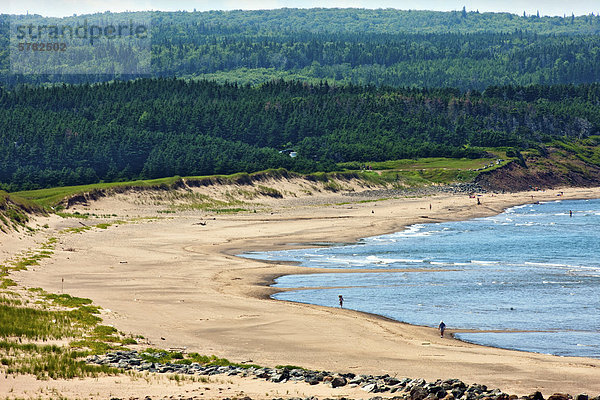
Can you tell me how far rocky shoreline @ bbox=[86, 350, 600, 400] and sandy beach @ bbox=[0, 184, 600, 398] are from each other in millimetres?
923

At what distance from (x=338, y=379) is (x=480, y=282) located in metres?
32.7

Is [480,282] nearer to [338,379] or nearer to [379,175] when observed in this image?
[338,379]

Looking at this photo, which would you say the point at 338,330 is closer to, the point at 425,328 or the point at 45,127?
the point at 425,328

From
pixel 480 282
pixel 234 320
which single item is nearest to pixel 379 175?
pixel 480 282

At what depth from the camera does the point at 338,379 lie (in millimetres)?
29188

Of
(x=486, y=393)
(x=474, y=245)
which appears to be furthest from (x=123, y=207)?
(x=486, y=393)

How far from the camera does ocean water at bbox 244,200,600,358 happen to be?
43.5 metres

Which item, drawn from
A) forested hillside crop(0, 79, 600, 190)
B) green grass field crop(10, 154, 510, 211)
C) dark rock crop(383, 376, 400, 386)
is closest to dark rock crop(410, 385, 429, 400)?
dark rock crop(383, 376, 400, 386)

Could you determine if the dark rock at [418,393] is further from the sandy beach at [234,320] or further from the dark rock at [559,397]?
the dark rock at [559,397]

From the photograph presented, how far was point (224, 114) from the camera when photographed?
19275 cm

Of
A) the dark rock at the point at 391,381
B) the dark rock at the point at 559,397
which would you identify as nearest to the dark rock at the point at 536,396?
the dark rock at the point at 559,397

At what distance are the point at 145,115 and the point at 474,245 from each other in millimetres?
117686

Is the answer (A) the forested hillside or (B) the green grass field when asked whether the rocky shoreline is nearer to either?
(B) the green grass field

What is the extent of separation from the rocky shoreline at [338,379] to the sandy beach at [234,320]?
0.92 meters
